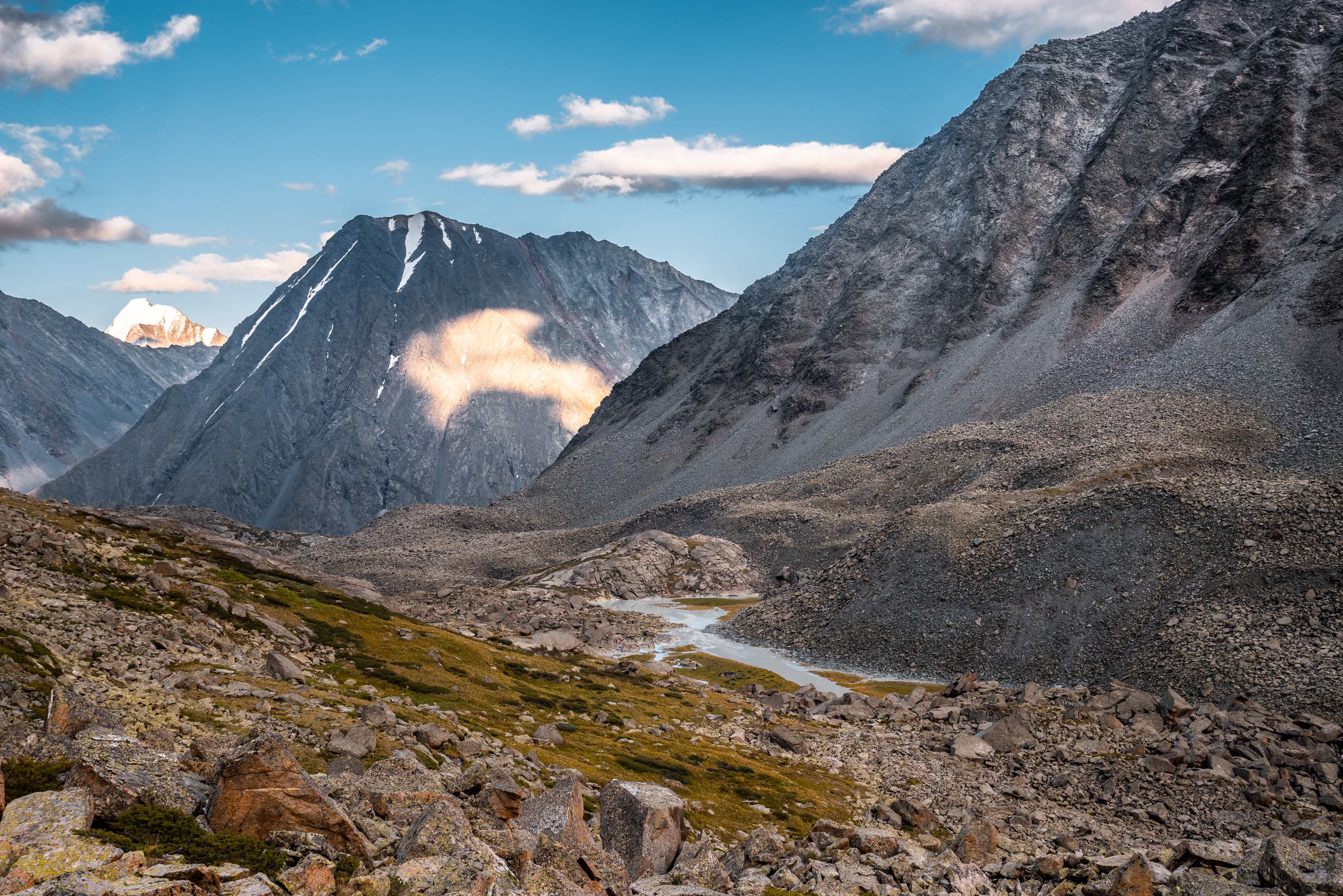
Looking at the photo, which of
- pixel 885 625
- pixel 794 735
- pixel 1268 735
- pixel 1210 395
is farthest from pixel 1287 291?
pixel 794 735

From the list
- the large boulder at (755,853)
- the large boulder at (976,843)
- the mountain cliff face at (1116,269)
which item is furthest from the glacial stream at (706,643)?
the mountain cliff face at (1116,269)

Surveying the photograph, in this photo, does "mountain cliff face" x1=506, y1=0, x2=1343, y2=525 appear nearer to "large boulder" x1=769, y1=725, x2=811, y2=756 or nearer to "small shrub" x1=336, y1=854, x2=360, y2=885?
"large boulder" x1=769, y1=725, x2=811, y2=756

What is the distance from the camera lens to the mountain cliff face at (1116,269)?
123688 millimetres

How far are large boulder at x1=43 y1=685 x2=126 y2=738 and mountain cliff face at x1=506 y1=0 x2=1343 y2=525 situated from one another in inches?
4664

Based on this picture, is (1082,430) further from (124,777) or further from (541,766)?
(124,777)

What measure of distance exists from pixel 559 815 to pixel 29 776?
953cm

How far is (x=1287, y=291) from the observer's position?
122m

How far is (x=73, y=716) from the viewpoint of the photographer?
15.6 metres

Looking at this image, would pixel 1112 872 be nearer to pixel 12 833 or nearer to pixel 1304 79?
pixel 12 833

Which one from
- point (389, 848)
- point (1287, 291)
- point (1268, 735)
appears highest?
point (1287, 291)

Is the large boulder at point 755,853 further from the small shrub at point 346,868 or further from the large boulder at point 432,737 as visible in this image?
the small shrub at point 346,868

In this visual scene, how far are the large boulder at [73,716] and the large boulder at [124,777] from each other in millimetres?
555

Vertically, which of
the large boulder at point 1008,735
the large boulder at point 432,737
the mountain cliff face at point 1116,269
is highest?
the mountain cliff face at point 1116,269

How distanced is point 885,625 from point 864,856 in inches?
2009
